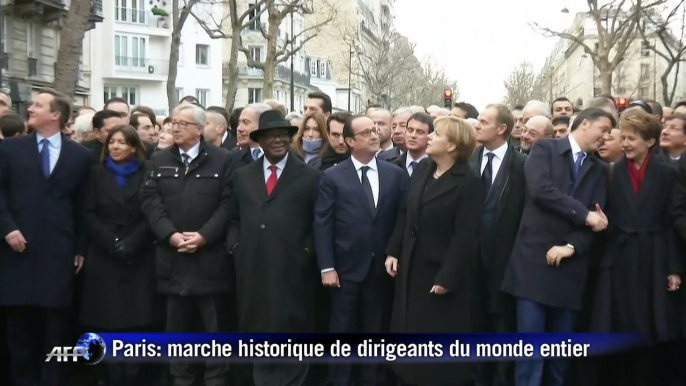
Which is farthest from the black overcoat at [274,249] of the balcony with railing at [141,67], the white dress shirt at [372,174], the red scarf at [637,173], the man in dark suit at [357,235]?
the balcony with railing at [141,67]

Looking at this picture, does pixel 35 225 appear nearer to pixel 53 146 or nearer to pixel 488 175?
pixel 53 146

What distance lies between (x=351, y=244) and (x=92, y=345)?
94.5 inches

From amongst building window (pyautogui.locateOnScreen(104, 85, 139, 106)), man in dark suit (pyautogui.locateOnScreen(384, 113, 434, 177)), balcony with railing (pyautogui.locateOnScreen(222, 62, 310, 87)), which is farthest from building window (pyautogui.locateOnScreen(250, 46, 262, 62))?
man in dark suit (pyautogui.locateOnScreen(384, 113, 434, 177))

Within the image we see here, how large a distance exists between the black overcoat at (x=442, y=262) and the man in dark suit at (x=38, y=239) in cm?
299

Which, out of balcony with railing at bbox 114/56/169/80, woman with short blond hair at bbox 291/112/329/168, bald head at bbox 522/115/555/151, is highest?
balcony with railing at bbox 114/56/169/80

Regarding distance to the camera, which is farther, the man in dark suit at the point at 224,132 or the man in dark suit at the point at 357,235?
the man in dark suit at the point at 224,132

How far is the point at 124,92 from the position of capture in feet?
229

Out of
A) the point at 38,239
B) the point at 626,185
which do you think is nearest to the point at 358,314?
the point at 626,185

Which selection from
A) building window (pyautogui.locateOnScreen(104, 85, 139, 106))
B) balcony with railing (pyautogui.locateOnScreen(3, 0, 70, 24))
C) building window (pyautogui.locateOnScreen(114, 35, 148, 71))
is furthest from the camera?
building window (pyautogui.locateOnScreen(104, 85, 139, 106))

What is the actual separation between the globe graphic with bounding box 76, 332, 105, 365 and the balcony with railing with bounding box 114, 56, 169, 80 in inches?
2437

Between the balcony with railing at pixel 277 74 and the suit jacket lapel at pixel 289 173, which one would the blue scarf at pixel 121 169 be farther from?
the balcony with railing at pixel 277 74

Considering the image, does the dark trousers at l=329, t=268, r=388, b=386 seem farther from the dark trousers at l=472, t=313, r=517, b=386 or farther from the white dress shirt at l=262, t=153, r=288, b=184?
the white dress shirt at l=262, t=153, r=288, b=184

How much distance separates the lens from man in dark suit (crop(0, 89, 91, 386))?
7770mm

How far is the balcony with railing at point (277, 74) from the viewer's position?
83625 mm
